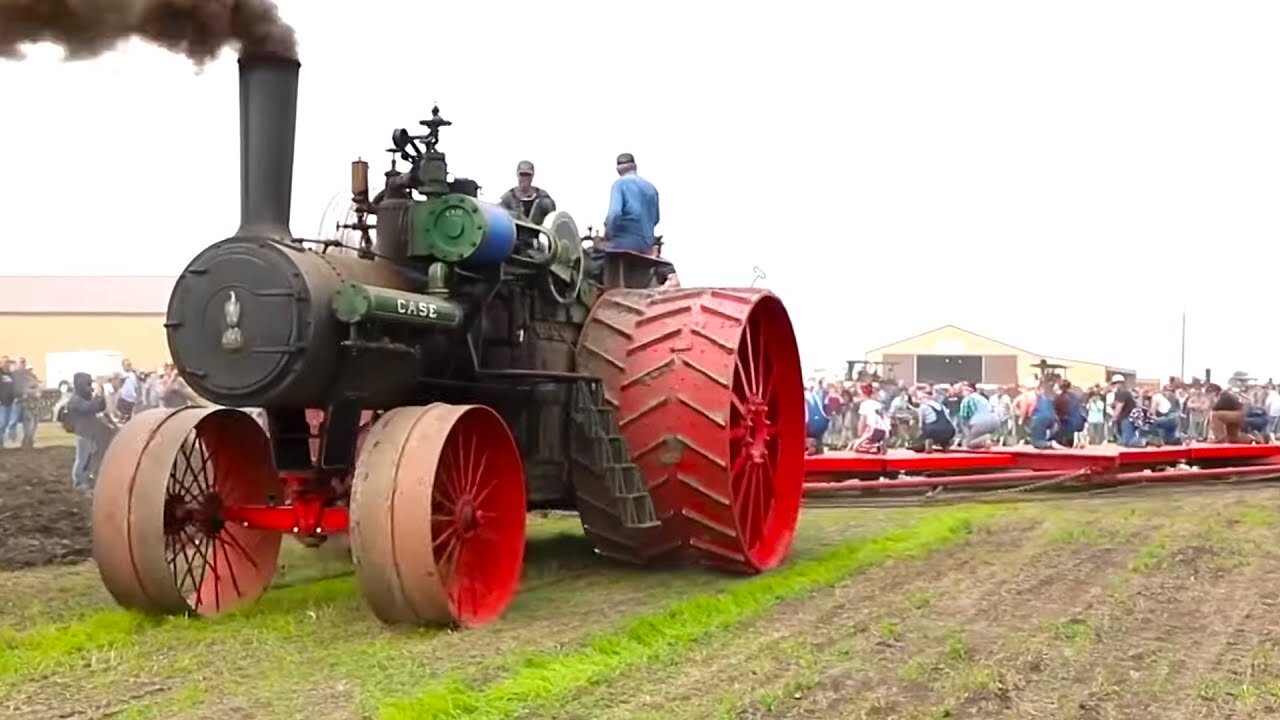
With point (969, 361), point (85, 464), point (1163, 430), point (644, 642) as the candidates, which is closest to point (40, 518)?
point (85, 464)

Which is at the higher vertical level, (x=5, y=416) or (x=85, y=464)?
(x=5, y=416)

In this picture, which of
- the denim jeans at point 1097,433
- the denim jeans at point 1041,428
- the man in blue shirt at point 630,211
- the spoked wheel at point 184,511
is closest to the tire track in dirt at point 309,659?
the spoked wheel at point 184,511

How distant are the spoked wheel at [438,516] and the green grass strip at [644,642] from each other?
618 millimetres

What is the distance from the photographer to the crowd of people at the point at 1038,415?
1574 centimetres

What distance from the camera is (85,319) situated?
142 ft

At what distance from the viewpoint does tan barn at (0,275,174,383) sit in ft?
136

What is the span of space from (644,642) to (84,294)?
158 ft

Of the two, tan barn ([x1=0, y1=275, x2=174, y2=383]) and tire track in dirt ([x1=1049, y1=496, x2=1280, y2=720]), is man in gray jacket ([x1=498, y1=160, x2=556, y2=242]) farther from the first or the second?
tan barn ([x1=0, y1=275, x2=174, y2=383])

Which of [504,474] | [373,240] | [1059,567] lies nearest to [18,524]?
[373,240]

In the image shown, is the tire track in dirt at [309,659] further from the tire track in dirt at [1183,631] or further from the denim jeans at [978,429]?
Answer: the denim jeans at [978,429]

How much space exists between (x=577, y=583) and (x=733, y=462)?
1.10 metres

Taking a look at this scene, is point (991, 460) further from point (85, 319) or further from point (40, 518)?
point (85, 319)

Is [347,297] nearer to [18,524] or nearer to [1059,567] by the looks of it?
[1059,567]

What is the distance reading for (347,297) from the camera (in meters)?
6.00
